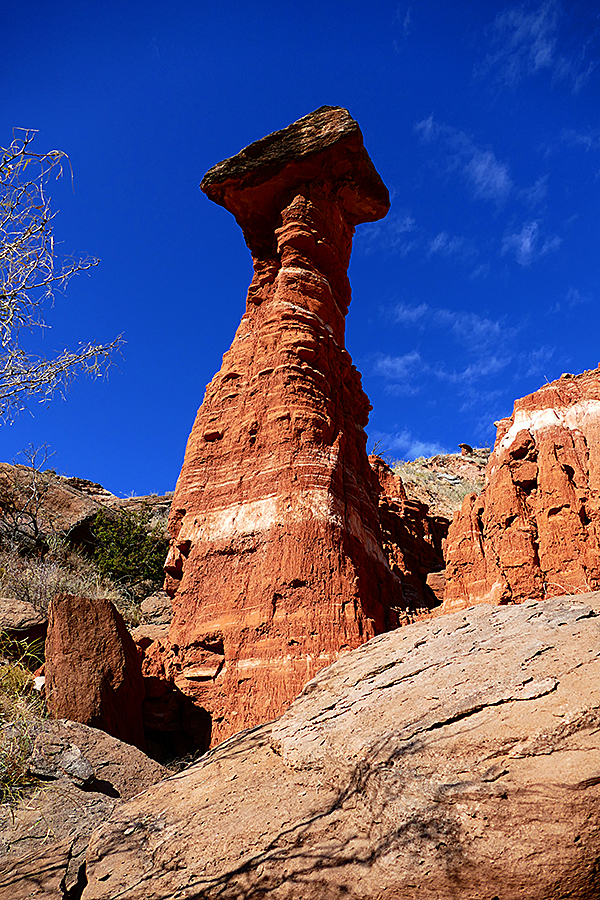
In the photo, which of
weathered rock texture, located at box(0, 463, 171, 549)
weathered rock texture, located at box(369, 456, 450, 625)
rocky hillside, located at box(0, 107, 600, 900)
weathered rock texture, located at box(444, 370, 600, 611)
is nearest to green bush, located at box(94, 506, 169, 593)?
weathered rock texture, located at box(0, 463, 171, 549)

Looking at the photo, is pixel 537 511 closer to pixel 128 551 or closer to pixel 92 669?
pixel 92 669

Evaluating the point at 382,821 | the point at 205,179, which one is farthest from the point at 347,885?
the point at 205,179

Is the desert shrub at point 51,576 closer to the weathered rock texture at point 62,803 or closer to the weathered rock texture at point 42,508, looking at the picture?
the weathered rock texture at point 42,508

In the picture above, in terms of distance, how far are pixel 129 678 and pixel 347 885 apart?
17.4 ft

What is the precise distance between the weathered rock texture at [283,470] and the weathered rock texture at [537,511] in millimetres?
1633

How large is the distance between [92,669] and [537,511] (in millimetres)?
Answer: 7578

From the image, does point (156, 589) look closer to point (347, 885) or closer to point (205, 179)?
point (205, 179)

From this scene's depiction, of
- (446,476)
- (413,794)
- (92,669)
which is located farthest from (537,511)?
(446,476)

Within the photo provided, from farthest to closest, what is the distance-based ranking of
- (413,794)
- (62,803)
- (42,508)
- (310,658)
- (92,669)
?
1. (42,508)
2. (310,658)
3. (92,669)
4. (62,803)
5. (413,794)

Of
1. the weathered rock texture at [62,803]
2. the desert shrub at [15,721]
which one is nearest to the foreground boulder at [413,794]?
the weathered rock texture at [62,803]

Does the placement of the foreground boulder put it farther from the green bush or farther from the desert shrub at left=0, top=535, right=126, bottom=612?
the green bush

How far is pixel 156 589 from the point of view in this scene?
2036cm

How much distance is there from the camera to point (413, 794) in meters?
4.28

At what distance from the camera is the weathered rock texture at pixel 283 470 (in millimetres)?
9016
